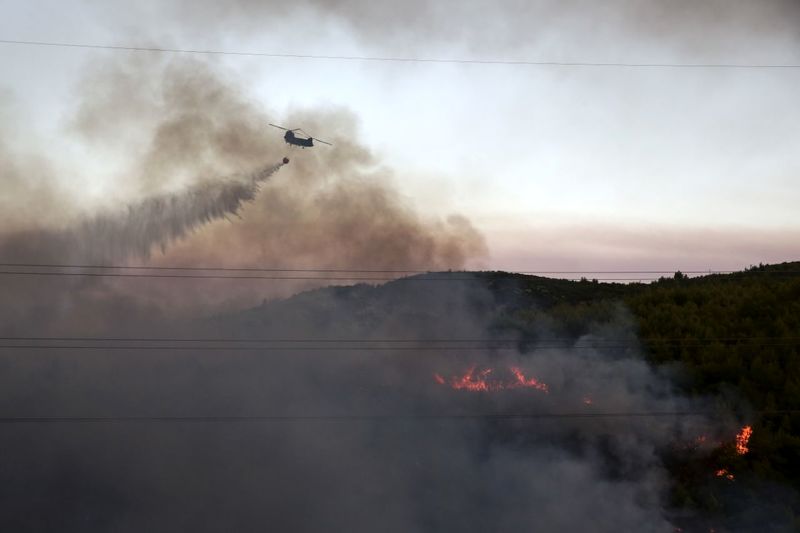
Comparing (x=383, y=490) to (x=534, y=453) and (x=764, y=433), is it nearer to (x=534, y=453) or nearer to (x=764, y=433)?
(x=534, y=453)

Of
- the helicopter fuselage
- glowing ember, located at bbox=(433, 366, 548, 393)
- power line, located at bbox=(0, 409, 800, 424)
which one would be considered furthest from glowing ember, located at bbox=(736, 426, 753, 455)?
the helicopter fuselage

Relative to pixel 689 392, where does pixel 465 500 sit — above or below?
below

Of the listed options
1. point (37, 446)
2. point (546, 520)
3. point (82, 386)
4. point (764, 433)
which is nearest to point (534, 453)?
Result: point (546, 520)

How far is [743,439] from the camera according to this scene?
45.9 m

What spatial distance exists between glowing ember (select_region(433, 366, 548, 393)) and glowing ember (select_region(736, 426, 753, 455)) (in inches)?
536

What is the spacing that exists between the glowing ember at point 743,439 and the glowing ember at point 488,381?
13.6 m

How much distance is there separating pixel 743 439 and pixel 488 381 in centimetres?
1921

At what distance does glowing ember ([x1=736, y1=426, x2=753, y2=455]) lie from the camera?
149ft

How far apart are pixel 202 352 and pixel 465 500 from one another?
42.7 metres

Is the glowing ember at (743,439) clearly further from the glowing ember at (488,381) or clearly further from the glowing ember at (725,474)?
the glowing ember at (488,381)

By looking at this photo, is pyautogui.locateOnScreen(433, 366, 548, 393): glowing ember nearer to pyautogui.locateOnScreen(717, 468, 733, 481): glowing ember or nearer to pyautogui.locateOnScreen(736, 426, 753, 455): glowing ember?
pyautogui.locateOnScreen(717, 468, 733, 481): glowing ember

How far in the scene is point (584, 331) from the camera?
66938mm

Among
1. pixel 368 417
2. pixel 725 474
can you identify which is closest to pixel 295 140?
pixel 368 417

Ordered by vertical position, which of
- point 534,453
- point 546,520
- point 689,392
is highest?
point 689,392
